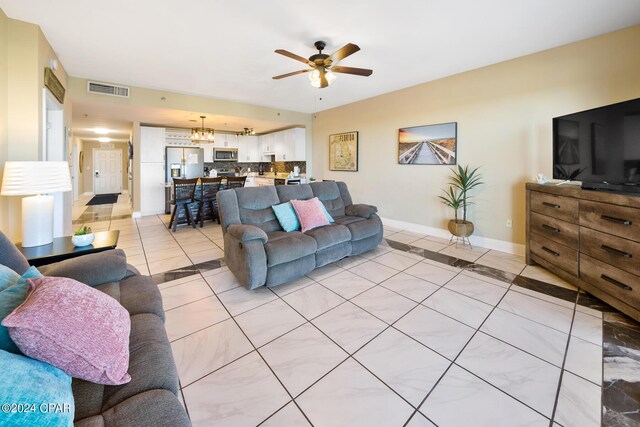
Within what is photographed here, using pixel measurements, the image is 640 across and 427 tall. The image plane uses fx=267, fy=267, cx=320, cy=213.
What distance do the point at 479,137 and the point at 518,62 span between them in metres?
0.98

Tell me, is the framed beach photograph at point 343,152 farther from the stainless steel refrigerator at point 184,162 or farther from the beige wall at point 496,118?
Result: the stainless steel refrigerator at point 184,162

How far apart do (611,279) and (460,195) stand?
203 cm

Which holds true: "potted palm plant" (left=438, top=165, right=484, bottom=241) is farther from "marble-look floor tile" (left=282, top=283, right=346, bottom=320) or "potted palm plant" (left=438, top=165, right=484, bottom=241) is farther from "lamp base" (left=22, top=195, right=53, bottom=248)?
"lamp base" (left=22, top=195, right=53, bottom=248)

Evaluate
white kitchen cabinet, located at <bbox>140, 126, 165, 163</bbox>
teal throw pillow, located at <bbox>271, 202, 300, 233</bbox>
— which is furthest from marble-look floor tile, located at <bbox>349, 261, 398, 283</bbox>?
white kitchen cabinet, located at <bbox>140, 126, 165, 163</bbox>

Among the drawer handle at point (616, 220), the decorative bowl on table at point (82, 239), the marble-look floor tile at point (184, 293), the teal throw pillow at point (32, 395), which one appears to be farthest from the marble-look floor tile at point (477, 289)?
the decorative bowl on table at point (82, 239)

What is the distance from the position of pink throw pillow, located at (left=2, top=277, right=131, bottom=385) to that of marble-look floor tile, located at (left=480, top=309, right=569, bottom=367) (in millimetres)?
2222

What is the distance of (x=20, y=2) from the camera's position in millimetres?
2326

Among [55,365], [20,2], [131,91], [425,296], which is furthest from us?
[131,91]

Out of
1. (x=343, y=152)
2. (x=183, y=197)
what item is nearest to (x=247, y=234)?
(x=183, y=197)

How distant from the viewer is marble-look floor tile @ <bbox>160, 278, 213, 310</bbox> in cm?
239

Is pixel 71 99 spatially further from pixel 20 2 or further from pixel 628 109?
pixel 628 109

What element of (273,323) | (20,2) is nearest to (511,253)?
(273,323)

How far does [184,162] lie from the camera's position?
6.93m

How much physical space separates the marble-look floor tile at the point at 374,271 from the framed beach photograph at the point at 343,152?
3038 millimetres
